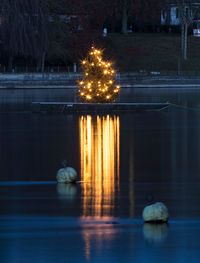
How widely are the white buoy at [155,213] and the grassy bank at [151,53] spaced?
60.8 m

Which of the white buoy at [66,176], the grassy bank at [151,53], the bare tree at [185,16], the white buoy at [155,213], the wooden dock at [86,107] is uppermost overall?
the bare tree at [185,16]

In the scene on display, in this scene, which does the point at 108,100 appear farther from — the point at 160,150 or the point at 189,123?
the point at 160,150

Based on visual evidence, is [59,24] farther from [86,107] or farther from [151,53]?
[86,107]

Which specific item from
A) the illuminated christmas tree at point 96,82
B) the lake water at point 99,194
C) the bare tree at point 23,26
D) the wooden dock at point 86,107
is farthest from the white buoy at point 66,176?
the bare tree at point 23,26

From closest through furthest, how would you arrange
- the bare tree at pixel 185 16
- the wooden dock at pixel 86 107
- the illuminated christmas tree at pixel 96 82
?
the wooden dock at pixel 86 107, the illuminated christmas tree at pixel 96 82, the bare tree at pixel 185 16

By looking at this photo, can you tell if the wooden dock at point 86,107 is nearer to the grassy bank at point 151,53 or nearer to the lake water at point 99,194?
the lake water at point 99,194

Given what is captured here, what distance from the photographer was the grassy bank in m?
73.7

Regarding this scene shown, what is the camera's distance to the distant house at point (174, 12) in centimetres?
8544

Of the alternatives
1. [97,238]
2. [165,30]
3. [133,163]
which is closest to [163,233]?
[97,238]

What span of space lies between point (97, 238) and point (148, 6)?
72244 mm

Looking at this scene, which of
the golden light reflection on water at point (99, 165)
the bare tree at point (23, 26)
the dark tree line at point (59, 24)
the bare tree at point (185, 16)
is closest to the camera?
the golden light reflection on water at point (99, 165)

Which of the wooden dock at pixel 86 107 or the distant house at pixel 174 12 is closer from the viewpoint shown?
the wooden dock at pixel 86 107

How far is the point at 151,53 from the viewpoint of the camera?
76812mm

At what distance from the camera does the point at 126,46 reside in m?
77.2
